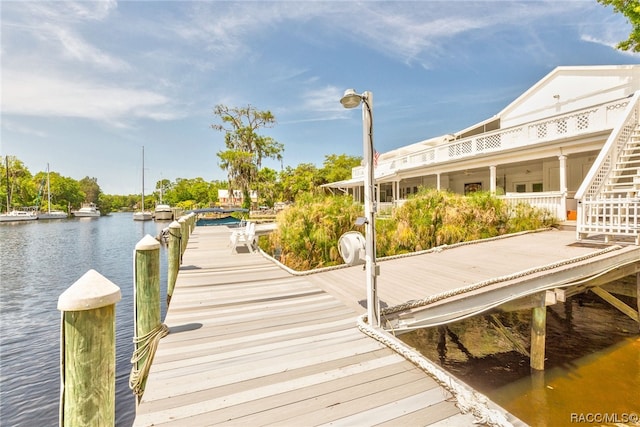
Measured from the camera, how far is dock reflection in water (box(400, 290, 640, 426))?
3893 millimetres

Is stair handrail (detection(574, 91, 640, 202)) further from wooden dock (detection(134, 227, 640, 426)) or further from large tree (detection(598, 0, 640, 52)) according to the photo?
wooden dock (detection(134, 227, 640, 426))

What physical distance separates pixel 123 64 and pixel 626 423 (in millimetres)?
20748

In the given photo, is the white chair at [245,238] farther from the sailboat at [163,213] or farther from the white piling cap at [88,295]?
the sailboat at [163,213]

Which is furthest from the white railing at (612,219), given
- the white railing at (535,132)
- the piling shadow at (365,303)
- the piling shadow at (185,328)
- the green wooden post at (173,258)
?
the green wooden post at (173,258)

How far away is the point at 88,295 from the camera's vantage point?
6.08 feet

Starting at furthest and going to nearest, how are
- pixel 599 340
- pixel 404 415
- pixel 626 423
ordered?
pixel 599 340, pixel 626 423, pixel 404 415

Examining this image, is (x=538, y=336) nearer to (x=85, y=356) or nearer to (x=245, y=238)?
(x=85, y=356)

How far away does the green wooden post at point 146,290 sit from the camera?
3.24m

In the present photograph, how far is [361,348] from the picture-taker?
9.69ft

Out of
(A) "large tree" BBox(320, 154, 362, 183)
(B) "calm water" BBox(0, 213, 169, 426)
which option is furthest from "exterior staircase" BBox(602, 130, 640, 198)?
(A) "large tree" BBox(320, 154, 362, 183)

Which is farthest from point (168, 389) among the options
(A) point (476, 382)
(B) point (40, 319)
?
(B) point (40, 319)

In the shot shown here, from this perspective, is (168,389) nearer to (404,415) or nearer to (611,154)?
(404,415)

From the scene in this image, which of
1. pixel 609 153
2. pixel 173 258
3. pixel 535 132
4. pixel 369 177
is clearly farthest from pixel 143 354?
pixel 535 132

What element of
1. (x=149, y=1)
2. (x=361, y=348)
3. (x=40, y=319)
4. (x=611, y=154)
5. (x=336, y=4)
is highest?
(x=336, y=4)
